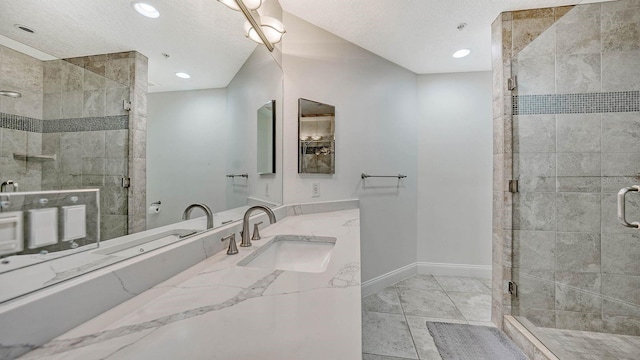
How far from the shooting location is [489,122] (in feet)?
8.21

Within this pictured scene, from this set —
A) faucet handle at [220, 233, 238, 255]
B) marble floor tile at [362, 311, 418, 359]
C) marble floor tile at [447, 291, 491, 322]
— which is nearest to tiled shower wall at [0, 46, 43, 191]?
faucet handle at [220, 233, 238, 255]

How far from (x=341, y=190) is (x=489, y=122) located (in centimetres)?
185

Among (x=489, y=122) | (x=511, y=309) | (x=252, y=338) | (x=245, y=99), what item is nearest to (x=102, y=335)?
(x=252, y=338)

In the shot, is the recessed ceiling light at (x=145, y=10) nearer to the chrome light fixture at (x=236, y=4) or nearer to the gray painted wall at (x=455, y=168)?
the chrome light fixture at (x=236, y=4)

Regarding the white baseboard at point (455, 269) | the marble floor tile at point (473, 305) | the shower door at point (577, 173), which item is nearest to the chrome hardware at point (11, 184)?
the shower door at point (577, 173)

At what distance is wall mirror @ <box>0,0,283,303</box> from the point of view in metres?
0.44

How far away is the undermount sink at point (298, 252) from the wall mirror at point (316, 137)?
2.45ft

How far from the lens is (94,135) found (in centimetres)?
57

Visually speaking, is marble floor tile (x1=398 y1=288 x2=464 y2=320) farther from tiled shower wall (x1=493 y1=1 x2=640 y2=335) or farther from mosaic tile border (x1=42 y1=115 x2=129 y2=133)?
mosaic tile border (x1=42 y1=115 x2=129 y2=133)

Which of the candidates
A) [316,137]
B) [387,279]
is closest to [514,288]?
[387,279]

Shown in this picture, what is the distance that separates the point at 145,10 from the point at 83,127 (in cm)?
40

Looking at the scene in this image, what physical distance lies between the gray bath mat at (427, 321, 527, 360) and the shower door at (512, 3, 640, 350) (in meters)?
0.23

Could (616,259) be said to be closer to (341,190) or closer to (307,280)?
(341,190)

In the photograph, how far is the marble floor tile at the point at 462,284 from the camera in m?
2.26
